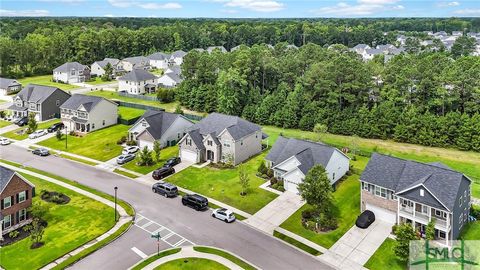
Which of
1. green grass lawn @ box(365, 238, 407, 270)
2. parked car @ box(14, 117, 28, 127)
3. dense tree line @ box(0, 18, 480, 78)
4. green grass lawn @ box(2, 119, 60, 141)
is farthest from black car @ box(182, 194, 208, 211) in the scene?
dense tree line @ box(0, 18, 480, 78)

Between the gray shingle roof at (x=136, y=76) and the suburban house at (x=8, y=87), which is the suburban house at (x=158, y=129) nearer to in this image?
the gray shingle roof at (x=136, y=76)

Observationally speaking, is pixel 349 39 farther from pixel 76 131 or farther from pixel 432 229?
pixel 432 229

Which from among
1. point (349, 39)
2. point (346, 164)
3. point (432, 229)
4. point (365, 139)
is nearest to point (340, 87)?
point (365, 139)

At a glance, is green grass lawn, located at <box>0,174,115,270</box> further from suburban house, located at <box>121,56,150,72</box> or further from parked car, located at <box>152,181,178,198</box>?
suburban house, located at <box>121,56,150,72</box>

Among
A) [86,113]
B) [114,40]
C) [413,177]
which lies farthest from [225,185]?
[114,40]

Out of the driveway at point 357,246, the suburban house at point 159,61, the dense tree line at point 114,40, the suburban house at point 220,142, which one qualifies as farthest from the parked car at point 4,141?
the suburban house at point 159,61
